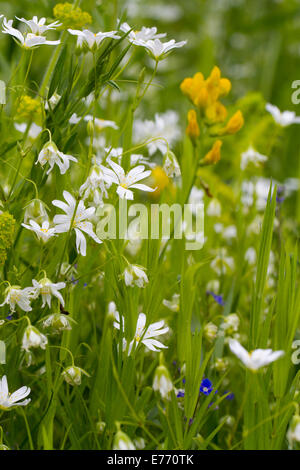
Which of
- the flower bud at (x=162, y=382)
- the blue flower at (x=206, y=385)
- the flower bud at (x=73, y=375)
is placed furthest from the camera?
the blue flower at (x=206, y=385)

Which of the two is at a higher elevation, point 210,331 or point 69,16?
point 69,16

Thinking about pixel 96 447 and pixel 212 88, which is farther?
pixel 212 88

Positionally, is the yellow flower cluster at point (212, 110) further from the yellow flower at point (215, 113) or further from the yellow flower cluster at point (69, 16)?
the yellow flower cluster at point (69, 16)

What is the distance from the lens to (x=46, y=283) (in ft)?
2.43

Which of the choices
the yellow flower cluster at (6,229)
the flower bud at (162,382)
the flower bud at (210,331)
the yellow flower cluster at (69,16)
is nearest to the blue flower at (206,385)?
the flower bud at (210,331)

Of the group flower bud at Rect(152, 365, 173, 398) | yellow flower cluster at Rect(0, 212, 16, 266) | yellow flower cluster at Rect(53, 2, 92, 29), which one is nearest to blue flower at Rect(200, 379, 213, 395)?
flower bud at Rect(152, 365, 173, 398)

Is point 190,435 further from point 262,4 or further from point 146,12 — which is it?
point 262,4

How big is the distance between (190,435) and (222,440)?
10.4 inches

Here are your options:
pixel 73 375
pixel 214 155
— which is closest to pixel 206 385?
pixel 73 375

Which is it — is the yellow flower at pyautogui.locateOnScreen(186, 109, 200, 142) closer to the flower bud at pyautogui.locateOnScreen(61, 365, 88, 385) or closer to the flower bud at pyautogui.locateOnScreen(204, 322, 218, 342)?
the flower bud at pyautogui.locateOnScreen(204, 322, 218, 342)

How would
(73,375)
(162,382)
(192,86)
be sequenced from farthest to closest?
(192,86)
(73,375)
(162,382)

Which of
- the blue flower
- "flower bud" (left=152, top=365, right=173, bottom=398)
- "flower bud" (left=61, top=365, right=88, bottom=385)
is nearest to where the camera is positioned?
"flower bud" (left=152, top=365, right=173, bottom=398)

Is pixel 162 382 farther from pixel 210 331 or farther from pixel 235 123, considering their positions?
pixel 235 123

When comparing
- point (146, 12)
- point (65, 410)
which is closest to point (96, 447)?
point (65, 410)
